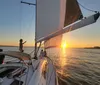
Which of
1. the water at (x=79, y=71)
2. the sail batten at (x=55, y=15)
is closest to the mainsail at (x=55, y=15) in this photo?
the sail batten at (x=55, y=15)

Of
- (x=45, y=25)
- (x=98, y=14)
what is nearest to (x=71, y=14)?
(x=45, y=25)

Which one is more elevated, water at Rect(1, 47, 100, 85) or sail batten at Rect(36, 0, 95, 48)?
sail batten at Rect(36, 0, 95, 48)

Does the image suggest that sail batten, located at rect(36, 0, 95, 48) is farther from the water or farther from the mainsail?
the water

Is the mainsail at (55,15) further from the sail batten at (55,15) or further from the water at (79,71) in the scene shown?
the water at (79,71)

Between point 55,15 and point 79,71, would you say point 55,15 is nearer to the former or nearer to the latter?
point 55,15

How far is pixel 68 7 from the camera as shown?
351 inches

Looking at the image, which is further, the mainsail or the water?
the water

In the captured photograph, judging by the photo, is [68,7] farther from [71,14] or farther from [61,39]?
[61,39]

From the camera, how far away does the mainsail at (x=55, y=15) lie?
Answer: 8.34 metres

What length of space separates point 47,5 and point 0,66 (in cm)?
400

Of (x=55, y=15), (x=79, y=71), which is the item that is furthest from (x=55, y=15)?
(x=79, y=71)

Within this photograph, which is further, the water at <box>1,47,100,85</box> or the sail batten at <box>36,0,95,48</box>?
the water at <box>1,47,100,85</box>

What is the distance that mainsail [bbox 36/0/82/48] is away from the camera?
328 inches

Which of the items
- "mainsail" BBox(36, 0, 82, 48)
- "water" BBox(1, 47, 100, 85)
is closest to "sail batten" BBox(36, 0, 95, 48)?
"mainsail" BBox(36, 0, 82, 48)
